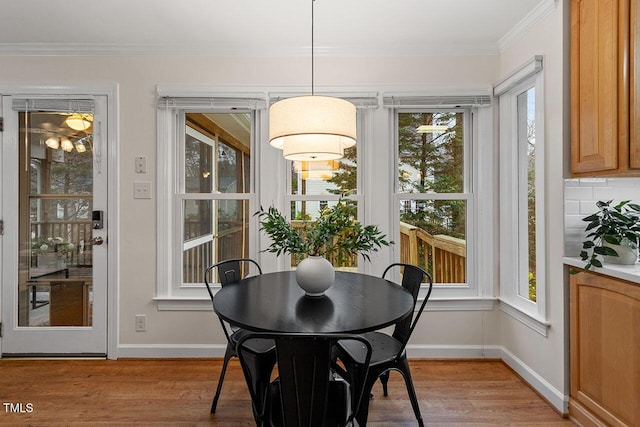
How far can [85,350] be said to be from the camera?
9.03ft

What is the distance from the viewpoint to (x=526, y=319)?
93.4 inches

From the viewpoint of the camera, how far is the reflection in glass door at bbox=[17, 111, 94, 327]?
2.78 metres

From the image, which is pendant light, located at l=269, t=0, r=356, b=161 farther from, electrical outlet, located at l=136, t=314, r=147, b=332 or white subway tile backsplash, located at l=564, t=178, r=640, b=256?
electrical outlet, located at l=136, t=314, r=147, b=332

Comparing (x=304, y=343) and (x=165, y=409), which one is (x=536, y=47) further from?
(x=165, y=409)

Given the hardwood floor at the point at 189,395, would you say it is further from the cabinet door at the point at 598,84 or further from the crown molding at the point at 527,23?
the crown molding at the point at 527,23

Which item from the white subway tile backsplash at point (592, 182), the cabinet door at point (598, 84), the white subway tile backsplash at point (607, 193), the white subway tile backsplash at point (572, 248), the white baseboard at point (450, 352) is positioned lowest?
the white baseboard at point (450, 352)

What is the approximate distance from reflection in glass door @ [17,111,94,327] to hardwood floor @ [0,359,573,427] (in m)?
0.41

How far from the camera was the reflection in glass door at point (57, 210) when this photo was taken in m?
2.78

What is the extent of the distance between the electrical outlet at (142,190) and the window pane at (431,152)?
200 centimetres

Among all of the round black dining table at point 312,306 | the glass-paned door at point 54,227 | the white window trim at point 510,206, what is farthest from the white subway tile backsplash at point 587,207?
the glass-paned door at point 54,227

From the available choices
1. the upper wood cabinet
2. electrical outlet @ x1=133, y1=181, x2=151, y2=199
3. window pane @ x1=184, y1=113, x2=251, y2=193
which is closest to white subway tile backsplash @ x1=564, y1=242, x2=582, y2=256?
the upper wood cabinet

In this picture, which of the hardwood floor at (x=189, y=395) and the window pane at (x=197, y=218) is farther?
the window pane at (x=197, y=218)

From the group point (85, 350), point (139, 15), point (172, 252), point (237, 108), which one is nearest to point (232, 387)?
point (172, 252)

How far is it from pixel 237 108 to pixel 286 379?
2.16 metres
